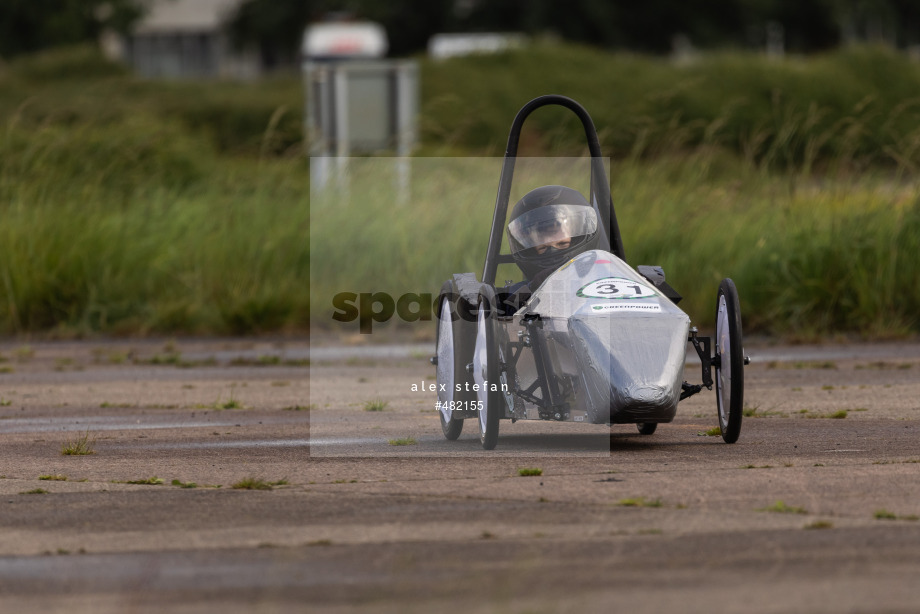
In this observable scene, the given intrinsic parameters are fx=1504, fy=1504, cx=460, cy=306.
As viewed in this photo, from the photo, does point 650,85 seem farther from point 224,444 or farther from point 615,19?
point 224,444

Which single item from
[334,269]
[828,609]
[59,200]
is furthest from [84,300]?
[828,609]

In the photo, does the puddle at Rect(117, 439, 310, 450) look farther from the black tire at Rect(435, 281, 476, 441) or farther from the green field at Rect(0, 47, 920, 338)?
the green field at Rect(0, 47, 920, 338)

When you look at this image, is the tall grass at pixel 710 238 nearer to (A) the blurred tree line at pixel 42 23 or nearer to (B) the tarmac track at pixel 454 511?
(B) the tarmac track at pixel 454 511

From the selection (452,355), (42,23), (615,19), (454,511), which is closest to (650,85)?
(615,19)

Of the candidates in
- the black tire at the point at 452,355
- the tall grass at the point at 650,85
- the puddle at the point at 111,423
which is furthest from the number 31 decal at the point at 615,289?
the tall grass at the point at 650,85

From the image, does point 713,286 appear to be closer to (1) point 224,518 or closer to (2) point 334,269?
(2) point 334,269

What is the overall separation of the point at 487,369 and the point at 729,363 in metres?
1.26

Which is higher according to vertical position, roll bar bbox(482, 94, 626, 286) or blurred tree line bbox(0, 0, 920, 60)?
roll bar bbox(482, 94, 626, 286)

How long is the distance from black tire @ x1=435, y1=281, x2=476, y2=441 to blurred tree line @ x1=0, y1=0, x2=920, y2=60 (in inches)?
1701

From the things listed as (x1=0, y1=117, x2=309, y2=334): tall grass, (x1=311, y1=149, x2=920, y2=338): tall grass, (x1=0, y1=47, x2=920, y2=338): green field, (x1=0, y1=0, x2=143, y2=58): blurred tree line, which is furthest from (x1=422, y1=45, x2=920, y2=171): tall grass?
(x1=0, y1=0, x2=143, y2=58): blurred tree line

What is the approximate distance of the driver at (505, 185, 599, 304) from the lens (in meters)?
8.32

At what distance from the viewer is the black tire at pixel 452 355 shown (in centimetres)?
809

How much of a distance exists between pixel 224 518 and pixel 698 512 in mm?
1943

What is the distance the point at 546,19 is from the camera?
168 ft
